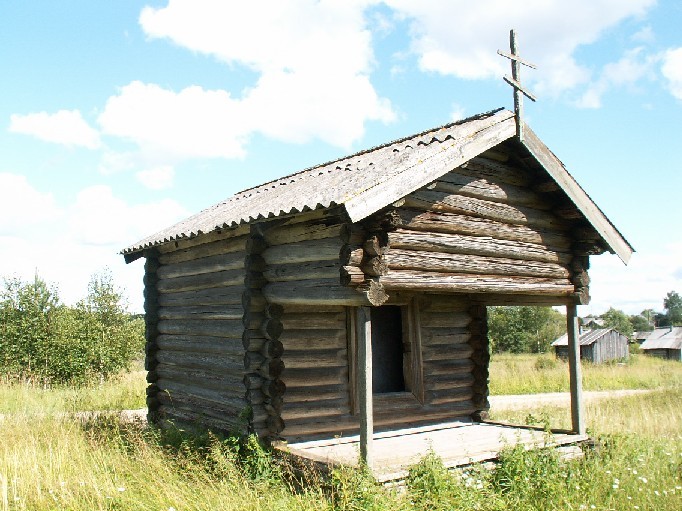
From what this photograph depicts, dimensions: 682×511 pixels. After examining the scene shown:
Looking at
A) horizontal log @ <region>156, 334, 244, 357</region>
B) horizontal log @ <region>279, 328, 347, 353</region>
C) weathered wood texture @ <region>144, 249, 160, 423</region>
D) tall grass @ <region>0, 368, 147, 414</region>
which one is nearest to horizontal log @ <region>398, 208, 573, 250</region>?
horizontal log @ <region>279, 328, 347, 353</region>

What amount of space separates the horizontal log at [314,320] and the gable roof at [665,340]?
55.2 meters

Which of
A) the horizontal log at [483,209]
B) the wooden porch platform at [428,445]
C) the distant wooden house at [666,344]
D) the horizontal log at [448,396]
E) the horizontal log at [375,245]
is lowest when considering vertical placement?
the distant wooden house at [666,344]

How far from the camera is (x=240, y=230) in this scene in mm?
9117

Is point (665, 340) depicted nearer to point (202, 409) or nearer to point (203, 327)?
point (202, 409)

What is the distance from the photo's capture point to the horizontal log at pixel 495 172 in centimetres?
852

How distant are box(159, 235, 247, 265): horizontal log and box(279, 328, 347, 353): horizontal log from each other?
4.57 ft

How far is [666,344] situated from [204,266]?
185 feet

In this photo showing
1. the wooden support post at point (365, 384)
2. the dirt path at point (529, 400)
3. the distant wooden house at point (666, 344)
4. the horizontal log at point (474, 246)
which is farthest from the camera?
the distant wooden house at point (666, 344)

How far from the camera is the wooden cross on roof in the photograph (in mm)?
8500

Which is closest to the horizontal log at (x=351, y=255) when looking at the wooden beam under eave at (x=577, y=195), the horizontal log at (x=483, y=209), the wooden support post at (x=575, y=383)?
the horizontal log at (x=483, y=209)

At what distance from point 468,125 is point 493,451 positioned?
13.3 feet

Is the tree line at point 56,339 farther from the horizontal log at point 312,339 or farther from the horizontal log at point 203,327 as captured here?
the horizontal log at point 312,339

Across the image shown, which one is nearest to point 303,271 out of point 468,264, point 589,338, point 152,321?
point 468,264

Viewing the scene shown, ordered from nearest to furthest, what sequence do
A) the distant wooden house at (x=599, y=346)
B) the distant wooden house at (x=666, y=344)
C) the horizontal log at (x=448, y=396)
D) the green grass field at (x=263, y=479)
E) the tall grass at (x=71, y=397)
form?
the green grass field at (x=263, y=479)
the horizontal log at (x=448, y=396)
the tall grass at (x=71, y=397)
the distant wooden house at (x=599, y=346)
the distant wooden house at (x=666, y=344)
